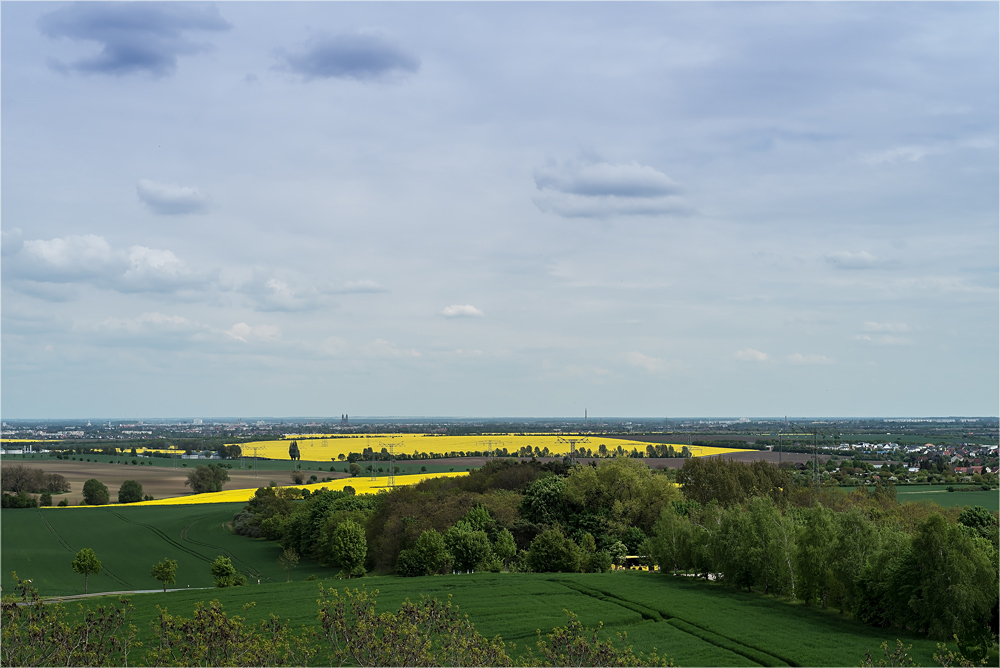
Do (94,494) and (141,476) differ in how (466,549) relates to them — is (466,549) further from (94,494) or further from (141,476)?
(141,476)

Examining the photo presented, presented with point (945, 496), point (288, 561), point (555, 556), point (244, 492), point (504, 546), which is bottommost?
point (244, 492)

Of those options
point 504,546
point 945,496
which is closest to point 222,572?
point 504,546

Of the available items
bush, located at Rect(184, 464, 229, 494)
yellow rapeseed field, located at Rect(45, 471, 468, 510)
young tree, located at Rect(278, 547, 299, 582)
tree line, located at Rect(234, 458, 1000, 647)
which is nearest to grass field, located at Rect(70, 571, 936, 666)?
tree line, located at Rect(234, 458, 1000, 647)

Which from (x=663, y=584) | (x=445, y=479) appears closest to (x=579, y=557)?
(x=663, y=584)

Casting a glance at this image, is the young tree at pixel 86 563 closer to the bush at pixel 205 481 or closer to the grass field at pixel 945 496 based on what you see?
the bush at pixel 205 481

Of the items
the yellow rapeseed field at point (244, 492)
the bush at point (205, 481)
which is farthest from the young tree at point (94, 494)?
the bush at point (205, 481)
